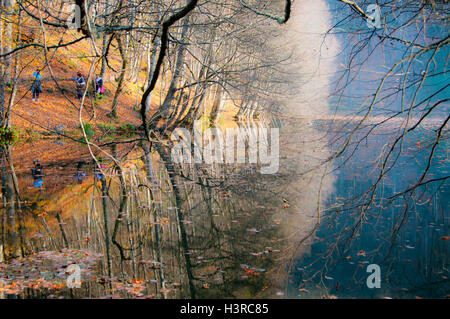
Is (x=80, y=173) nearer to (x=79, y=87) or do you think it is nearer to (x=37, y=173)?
(x=37, y=173)

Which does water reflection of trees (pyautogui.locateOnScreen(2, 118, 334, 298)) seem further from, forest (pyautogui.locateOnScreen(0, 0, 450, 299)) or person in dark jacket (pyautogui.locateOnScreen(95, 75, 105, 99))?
person in dark jacket (pyautogui.locateOnScreen(95, 75, 105, 99))

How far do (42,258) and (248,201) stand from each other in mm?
5460

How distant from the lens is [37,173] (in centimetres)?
1307

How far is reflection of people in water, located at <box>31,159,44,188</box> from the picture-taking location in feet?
37.6

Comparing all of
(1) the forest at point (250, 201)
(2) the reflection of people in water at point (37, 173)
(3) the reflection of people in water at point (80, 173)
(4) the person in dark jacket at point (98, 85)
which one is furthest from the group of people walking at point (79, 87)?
(1) the forest at point (250, 201)

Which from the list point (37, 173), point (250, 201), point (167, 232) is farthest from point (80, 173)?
point (167, 232)

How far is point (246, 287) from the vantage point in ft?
18.2
